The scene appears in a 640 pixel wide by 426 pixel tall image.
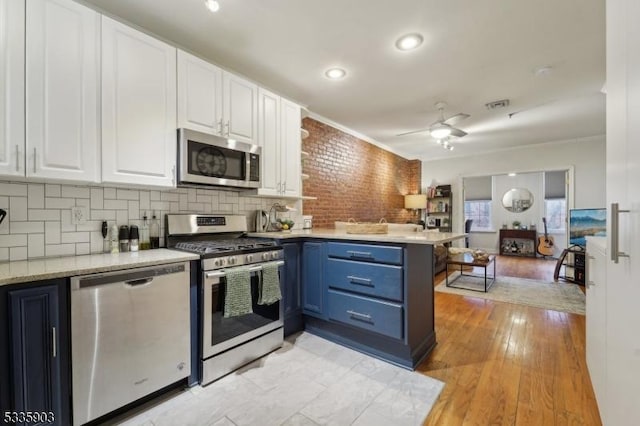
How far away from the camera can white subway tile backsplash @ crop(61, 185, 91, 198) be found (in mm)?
1858

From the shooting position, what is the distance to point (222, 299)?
6.57ft

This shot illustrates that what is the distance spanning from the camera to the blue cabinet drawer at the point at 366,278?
2.15m

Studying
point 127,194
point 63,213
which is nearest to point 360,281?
point 127,194

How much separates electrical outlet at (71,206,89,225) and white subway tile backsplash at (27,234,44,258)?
18 centimetres

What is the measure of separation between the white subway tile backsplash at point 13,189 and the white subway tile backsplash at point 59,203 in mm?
111

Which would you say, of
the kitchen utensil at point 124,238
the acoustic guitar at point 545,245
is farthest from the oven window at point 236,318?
the acoustic guitar at point 545,245

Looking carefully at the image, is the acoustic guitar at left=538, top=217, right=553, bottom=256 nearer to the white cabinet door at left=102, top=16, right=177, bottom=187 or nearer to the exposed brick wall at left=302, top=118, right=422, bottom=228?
the exposed brick wall at left=302, top=118, right=422, bottom=228

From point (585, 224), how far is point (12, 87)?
6871 millimetres

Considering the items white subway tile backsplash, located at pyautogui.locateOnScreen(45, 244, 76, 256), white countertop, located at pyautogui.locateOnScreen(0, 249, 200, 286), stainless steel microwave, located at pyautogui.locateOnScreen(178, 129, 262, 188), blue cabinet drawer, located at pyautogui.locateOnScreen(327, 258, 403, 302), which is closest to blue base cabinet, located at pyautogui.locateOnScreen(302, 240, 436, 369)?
blue cabinet drawer, located at pyautogui.locateOnScreen(327, 258, 403, 302)

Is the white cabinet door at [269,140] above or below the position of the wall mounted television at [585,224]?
above

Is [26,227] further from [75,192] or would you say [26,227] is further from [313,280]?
[313,280]

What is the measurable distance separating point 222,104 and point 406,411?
264 cm

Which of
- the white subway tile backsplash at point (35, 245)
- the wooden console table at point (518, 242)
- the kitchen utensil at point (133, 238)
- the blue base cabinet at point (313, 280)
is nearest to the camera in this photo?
the white subway tile backsplash at point (35, 245)

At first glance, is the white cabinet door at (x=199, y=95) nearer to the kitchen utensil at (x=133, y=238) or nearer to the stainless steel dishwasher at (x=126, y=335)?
the kitchen utensil at (x=133, y=238)
